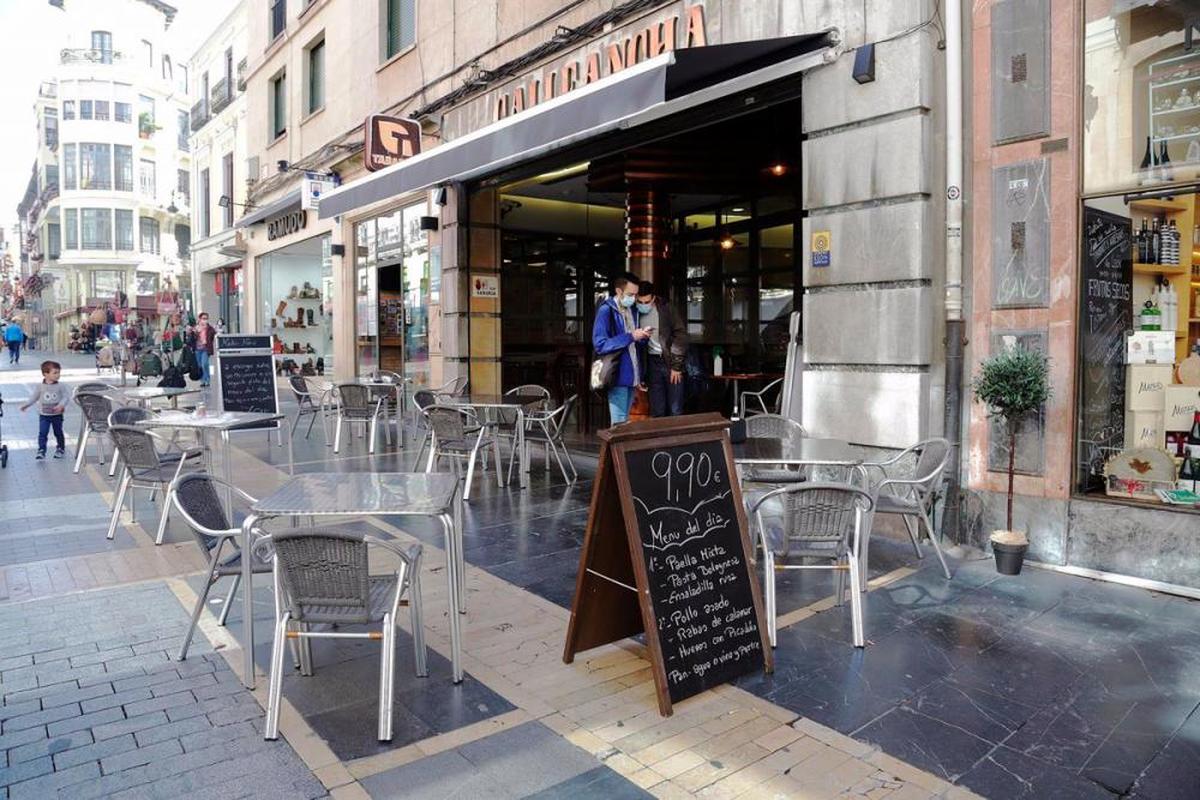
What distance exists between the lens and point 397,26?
45.1 feet

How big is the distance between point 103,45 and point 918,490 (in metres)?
65.0

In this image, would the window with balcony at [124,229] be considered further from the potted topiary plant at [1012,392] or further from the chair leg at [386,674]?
the chair leg at [386,674]

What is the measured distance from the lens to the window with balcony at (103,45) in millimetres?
54219

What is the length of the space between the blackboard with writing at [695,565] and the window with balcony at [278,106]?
18206 millimetres

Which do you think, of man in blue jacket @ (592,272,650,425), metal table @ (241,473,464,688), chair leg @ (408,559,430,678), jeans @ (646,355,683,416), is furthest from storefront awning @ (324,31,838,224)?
chair leg @ (408,559,430,678)

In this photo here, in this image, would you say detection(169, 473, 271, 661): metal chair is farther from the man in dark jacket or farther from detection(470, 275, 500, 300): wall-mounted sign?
detection(470, 275, 500, 300): wall-mounted sign

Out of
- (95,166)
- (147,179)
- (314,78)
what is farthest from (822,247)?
(95,166)

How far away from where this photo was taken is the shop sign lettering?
7574 millimetres

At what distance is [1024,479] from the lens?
216 inches

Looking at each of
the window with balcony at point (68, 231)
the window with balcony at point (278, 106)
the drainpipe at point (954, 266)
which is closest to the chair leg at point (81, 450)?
the drainpipe at point (954, 266)

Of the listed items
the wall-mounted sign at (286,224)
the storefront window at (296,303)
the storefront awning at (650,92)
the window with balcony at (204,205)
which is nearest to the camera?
the storefront awning at (650,92)

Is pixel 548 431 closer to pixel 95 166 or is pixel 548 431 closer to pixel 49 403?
pixel 49 403

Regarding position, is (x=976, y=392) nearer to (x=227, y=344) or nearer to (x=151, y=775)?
(x=151, y=775)

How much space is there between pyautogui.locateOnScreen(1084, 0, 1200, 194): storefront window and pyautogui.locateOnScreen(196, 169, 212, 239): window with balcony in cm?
2575
